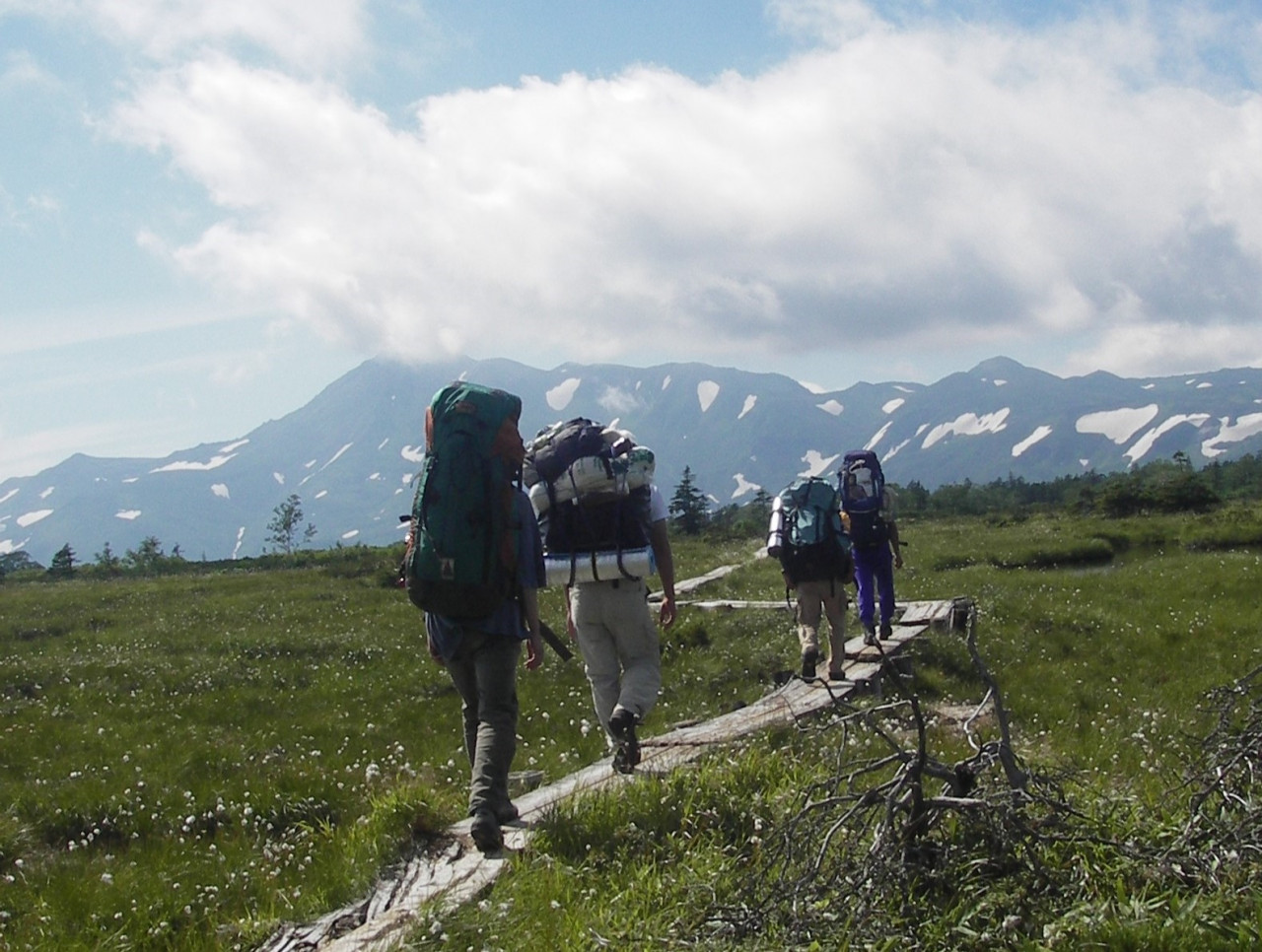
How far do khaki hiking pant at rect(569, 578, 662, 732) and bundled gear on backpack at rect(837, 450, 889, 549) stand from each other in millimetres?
5365

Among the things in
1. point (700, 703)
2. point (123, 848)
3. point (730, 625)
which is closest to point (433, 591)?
point (123, 848)

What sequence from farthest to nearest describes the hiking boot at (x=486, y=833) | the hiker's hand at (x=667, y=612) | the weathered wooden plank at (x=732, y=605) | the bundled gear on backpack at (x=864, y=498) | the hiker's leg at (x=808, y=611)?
the weathered wooden plank at (x=732, y=605) → the bundled gear on backpack at (x=864, y=498) → the hiker's leg at (x=808, y=611) → the hiker's hand at (x=667, y=612) → the hiking boot at (x=486, y=833)

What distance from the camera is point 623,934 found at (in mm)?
3775

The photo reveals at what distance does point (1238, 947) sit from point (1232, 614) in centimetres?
1481

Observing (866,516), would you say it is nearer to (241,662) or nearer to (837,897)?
(837,897)

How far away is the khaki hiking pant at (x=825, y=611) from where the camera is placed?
10.7 m

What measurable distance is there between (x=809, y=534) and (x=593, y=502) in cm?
403

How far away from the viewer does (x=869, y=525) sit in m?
12.2

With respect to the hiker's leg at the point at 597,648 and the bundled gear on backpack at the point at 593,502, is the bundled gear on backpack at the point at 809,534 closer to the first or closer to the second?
the hiker's leg at the point at 597,648

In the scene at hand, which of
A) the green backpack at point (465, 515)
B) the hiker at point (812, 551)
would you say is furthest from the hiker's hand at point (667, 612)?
the hiker at point (812, 551)

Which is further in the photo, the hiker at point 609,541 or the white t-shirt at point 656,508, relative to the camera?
the white t-shirt at point 656,508

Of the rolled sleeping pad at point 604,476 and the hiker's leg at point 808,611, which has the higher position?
the rolled sleeping pad at point 604,476

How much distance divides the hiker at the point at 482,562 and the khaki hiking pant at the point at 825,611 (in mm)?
5212

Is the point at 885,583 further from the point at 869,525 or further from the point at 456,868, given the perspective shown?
the point at 456,868
